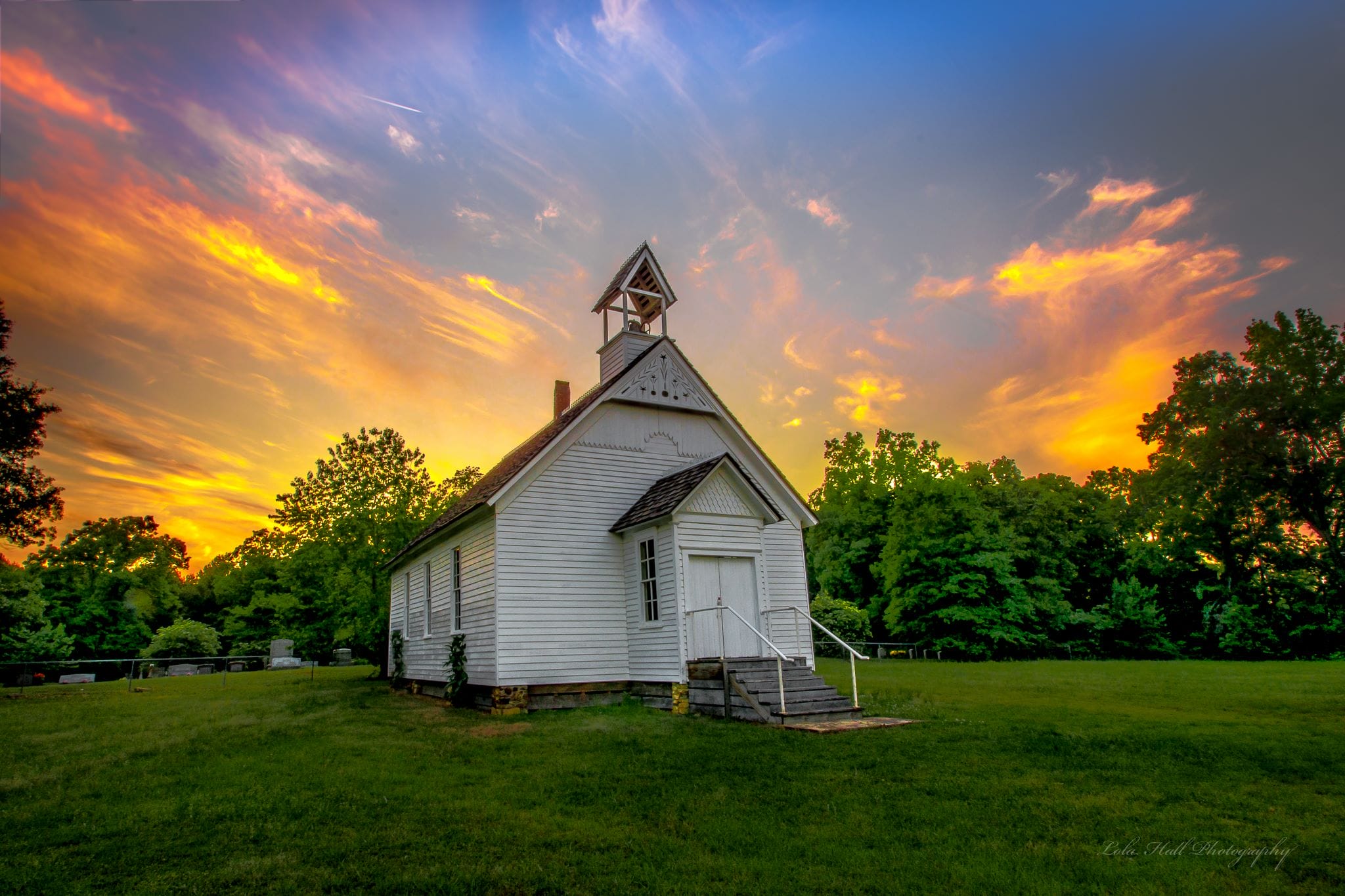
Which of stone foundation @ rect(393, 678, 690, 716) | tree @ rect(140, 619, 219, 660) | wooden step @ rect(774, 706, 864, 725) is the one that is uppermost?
tree @ rect(140, 619, 219, 660)

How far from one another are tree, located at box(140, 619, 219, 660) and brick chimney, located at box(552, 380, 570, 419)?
123 feet

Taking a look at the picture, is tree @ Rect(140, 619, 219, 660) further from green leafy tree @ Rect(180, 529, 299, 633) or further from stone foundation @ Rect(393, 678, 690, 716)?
stone foundation @ Rect(393, 678, 690, 716)

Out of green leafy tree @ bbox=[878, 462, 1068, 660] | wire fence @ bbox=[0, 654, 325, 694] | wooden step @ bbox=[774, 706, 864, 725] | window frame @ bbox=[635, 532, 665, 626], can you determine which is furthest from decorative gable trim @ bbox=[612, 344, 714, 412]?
wire fence @ bbox=[0, 654, 325, 694]

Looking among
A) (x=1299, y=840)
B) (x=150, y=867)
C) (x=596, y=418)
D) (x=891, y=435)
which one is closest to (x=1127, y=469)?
(x=891, y=435)

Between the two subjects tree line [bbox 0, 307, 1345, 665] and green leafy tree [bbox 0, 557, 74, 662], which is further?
green leafy tree [bbox 0, 557, 74, 662]

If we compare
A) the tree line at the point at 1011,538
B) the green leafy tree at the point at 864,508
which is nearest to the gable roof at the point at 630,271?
the tree line at the point at 1011,538

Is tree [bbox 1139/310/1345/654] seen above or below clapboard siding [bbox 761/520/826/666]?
above

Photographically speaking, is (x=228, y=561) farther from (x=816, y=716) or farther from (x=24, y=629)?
(x=816, y=716)

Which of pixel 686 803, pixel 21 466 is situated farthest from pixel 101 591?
pixel 686 803

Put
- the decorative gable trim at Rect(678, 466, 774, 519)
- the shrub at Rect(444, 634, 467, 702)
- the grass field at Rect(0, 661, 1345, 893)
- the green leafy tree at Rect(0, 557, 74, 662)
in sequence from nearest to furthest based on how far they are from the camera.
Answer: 1. the grass field at Rect(0, 661, 1345, 893)
2. the decorative gable trim at Rect(678, 466, 774, 519)
3. the shrub at Rect(444, 634, 467, 702)
4. the green leafy tree at Rect(0, 557, 74, 662)

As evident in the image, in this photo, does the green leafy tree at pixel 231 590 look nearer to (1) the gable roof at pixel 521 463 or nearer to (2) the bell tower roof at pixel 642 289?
(1) the gable roof at pixel 521 463

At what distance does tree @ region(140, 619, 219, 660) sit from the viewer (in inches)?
1817

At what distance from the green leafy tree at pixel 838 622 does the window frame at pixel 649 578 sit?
20277 millimetres

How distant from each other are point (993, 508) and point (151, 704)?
119 feet
